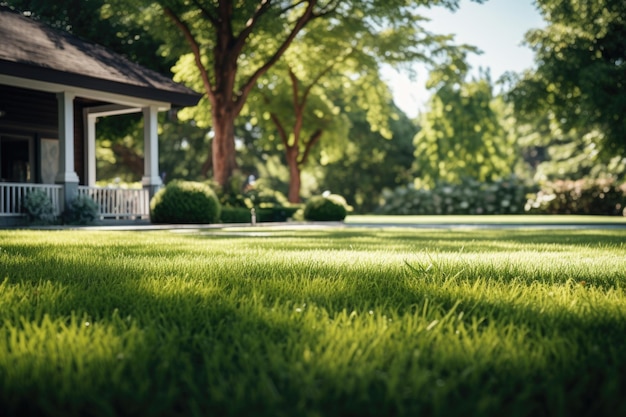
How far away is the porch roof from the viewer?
15281 mm

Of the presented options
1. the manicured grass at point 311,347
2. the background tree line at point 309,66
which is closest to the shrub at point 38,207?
the background tree line at point 309,66

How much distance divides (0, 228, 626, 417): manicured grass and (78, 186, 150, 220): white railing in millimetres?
15343

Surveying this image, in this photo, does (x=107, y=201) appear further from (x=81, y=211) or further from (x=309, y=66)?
(x=309, y=66)

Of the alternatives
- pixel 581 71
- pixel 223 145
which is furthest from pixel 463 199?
pixel 223 145

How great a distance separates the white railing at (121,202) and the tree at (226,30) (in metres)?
5.44

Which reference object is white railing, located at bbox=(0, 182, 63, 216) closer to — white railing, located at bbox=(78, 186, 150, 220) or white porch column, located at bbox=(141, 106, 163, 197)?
white railing, located at bbox=(78, 186, 150, 220)

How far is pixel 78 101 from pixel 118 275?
18.4m

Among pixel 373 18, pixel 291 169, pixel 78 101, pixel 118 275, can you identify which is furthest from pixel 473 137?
pixel 118 275

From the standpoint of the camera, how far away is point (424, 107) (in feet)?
206

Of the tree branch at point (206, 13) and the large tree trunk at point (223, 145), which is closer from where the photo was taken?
the tree branch at point (206, 13)

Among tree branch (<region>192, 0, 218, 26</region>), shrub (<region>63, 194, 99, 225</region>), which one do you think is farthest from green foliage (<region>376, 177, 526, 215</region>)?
shrub (<region>63, 194, 99, 225</region>)

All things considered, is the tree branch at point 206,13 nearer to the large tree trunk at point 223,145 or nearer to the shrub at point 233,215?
the large tree trunk at point 223,145

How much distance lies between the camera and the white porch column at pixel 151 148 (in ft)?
64.1

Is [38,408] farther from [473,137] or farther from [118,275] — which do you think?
[473,137]
